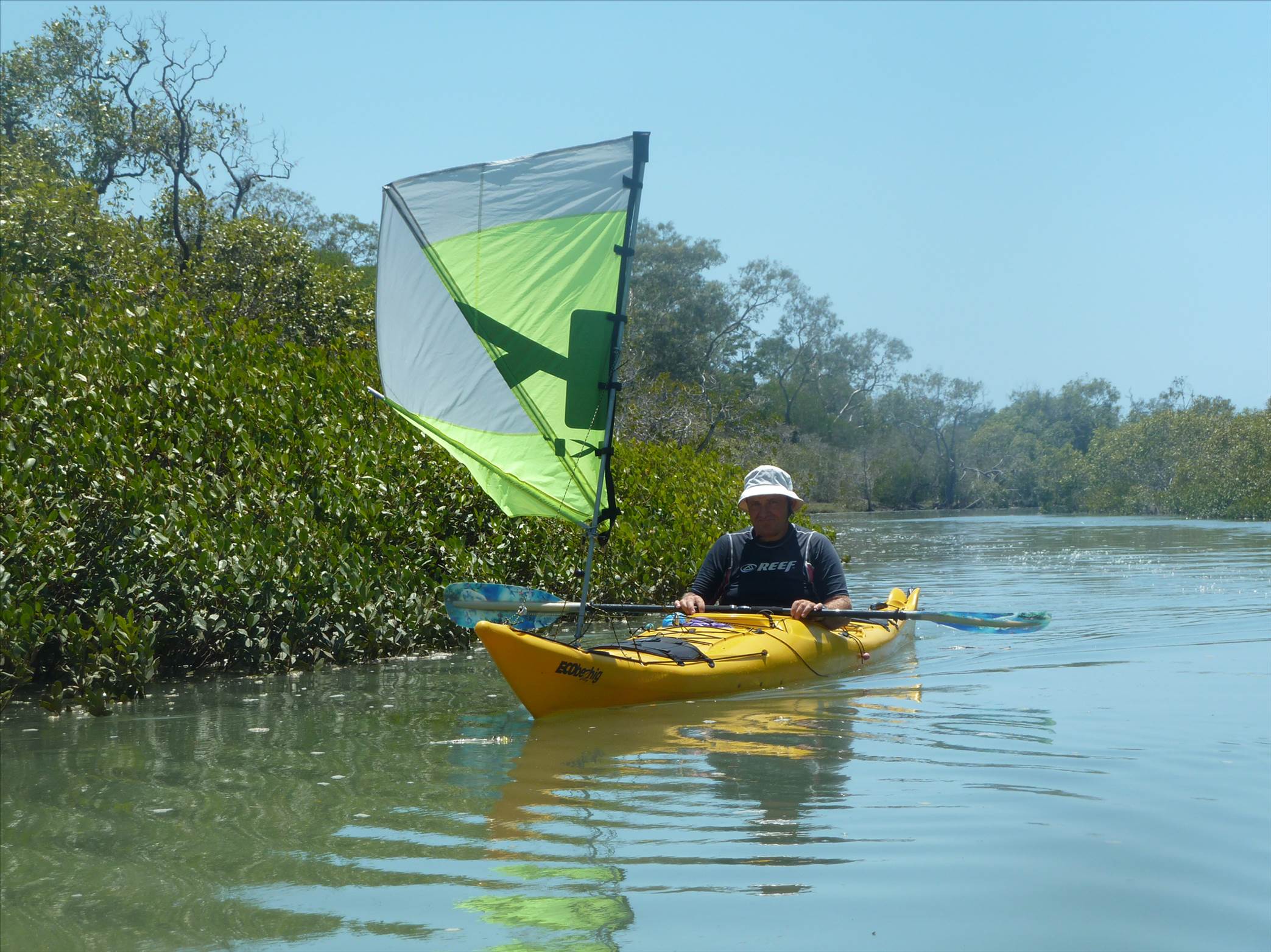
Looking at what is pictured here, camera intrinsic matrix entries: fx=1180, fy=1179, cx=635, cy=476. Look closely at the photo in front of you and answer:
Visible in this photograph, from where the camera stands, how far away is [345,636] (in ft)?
28.9

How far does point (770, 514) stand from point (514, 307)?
222cm

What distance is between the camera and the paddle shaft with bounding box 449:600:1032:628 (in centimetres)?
750

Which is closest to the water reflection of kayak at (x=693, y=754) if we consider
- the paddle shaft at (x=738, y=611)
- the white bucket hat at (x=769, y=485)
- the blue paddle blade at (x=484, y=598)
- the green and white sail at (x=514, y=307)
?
the paddle shaft at (x=738, y=611)

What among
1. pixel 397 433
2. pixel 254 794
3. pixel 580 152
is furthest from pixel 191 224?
pixel 254 794

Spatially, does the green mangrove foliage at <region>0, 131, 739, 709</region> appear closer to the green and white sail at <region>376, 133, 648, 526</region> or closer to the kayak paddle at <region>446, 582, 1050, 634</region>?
the kayak paddle at <region>446, 582, 1050, 634</region>

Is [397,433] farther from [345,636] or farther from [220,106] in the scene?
[220,106]

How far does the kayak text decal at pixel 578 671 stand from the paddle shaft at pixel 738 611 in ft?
1.81

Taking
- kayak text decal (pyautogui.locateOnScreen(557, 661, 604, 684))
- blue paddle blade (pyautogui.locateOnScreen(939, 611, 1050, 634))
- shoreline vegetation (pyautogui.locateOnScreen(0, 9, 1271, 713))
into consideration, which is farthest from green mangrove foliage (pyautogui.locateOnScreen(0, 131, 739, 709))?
blue paddle blade (pyautogui.locateOnScreen(939, 611, 1050, 634))

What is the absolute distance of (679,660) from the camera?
6938mm

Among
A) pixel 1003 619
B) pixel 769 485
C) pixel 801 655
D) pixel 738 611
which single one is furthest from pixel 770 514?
pixel 1003 619

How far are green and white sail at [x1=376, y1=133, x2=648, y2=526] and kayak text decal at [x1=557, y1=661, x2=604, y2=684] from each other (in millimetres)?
1115

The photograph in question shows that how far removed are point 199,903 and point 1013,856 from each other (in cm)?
263

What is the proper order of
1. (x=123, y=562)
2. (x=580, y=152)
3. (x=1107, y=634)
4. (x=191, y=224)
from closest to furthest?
(x=580, y=152) → (x=123, y=562) → (x=1107, y=634) → (x=191, y=224)

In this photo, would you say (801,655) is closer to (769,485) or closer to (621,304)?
(769,485)
